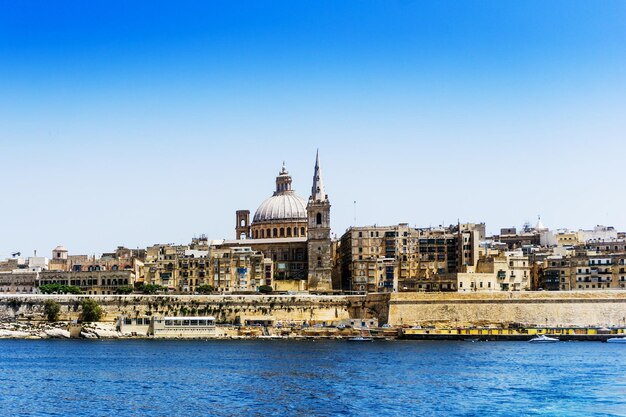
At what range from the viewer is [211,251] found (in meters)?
98.1

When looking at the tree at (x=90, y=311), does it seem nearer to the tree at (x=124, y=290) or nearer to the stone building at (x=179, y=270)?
the tree at (x=124, y=290)

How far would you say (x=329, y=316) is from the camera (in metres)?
87.9

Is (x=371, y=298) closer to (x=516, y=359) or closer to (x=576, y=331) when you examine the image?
(x=576, y=331)

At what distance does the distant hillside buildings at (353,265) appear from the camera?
92562 millimetres

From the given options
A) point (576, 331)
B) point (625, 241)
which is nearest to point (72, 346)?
point (576, 331)

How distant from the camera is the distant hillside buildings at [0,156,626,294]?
304ft

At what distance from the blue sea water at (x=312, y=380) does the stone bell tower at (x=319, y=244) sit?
2969 centimetres

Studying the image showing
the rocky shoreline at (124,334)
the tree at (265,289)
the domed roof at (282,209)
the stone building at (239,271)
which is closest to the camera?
the rocky shoreline at (124,334)

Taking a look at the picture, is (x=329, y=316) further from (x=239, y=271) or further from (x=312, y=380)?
(x=312, y=380)

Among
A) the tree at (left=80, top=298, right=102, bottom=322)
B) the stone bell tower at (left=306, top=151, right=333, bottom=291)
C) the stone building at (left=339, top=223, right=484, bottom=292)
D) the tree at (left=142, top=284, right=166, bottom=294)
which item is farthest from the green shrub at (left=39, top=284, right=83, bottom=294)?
the stone building at (left=339, top=223, right=484, bottom=292)

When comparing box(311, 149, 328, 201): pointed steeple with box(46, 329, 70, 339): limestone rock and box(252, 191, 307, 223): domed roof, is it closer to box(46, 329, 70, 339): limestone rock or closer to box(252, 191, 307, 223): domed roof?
box(252, 191, 307, 223): domed roof

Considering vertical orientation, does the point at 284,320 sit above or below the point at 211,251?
below

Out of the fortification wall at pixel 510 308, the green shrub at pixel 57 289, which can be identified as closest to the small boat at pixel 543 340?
the fortification wall at pixel 510 308

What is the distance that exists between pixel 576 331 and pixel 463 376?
1347 inches
